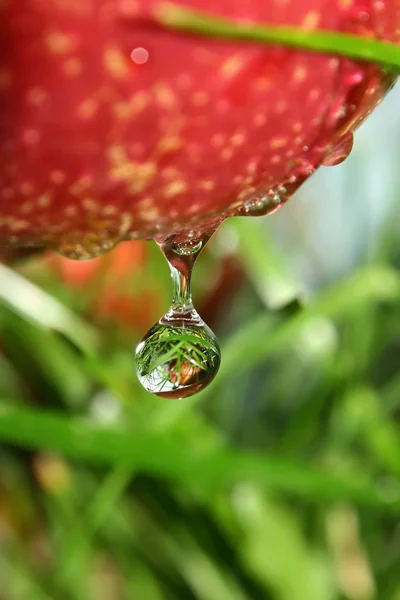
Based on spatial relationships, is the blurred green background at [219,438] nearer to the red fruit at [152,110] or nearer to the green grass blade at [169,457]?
the green grass blade at [169,457]

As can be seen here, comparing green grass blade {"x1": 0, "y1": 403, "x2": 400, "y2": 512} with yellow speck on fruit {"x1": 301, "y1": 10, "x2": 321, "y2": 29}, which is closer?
yellow speck on fruit {"x1": 301, "y1": 10, "x2": 321, "y2": 29}

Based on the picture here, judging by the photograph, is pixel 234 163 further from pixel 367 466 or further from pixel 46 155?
pixel 367 466

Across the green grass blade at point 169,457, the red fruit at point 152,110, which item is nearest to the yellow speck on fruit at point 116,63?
the red fruit at point 152,110

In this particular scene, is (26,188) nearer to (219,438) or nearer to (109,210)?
(109,210)

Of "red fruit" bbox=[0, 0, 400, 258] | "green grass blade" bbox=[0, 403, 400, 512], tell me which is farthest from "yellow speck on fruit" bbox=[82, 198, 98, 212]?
"green grass blade" bbox=[0, 403, 400, 512]

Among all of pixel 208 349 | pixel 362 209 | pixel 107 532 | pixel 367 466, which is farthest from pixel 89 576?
pixel 208 349

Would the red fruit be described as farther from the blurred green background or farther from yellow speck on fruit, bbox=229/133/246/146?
the blurred green background
